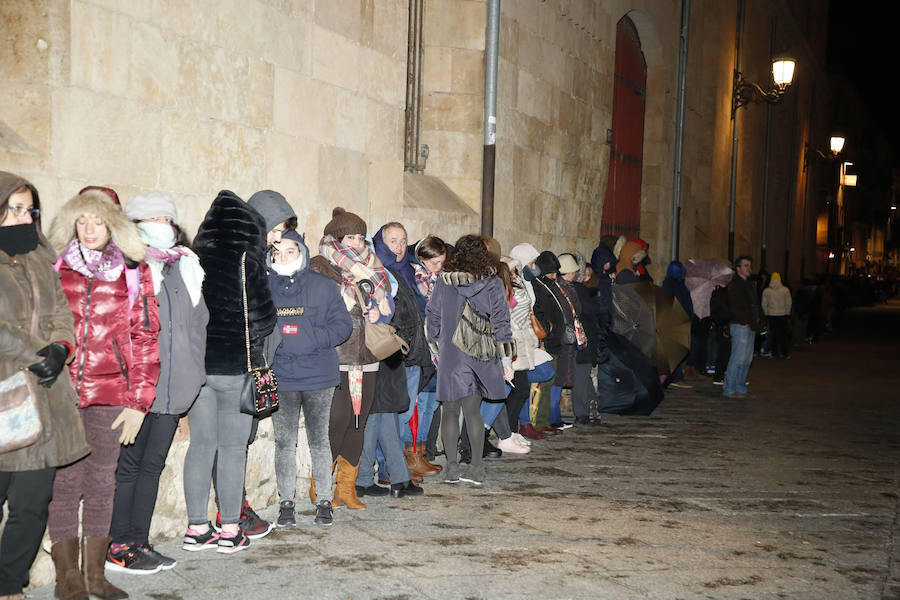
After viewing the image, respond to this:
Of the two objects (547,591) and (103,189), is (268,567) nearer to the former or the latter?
(547,591)

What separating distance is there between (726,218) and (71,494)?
19284mm

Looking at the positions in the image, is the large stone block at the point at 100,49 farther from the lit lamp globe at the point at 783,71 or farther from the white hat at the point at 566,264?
the lit lamp globe at the point at 783,71

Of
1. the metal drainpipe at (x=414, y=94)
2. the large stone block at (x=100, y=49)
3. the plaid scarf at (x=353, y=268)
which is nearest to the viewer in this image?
the large stone block at (x=100, y=49)

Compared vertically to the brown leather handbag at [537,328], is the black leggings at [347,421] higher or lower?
lower

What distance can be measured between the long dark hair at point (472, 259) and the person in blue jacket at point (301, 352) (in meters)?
1.49

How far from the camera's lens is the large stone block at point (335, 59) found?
743cm

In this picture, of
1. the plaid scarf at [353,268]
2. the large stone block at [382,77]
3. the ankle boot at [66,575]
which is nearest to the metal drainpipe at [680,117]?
the large stone block at [382,77]

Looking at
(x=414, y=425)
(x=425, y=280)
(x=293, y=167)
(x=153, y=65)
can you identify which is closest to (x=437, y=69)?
(x=425, y=280)

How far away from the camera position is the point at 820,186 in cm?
4075

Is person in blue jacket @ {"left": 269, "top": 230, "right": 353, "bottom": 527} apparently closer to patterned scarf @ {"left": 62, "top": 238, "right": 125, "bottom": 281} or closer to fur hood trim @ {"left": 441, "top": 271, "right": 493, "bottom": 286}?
patterned scarf @ {"left": 62, "top": 238, "right": 125, "bottom": 281}

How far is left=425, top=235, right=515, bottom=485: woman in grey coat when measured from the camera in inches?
289

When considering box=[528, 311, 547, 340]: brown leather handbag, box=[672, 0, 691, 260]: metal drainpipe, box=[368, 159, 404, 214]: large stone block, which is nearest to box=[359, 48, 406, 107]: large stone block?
box=[368, 159, 404, 214]: large stone block

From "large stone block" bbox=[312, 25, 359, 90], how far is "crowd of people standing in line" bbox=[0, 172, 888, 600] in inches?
42.0

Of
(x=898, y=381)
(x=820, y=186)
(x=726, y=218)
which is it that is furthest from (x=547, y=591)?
(x=820, y=186)
